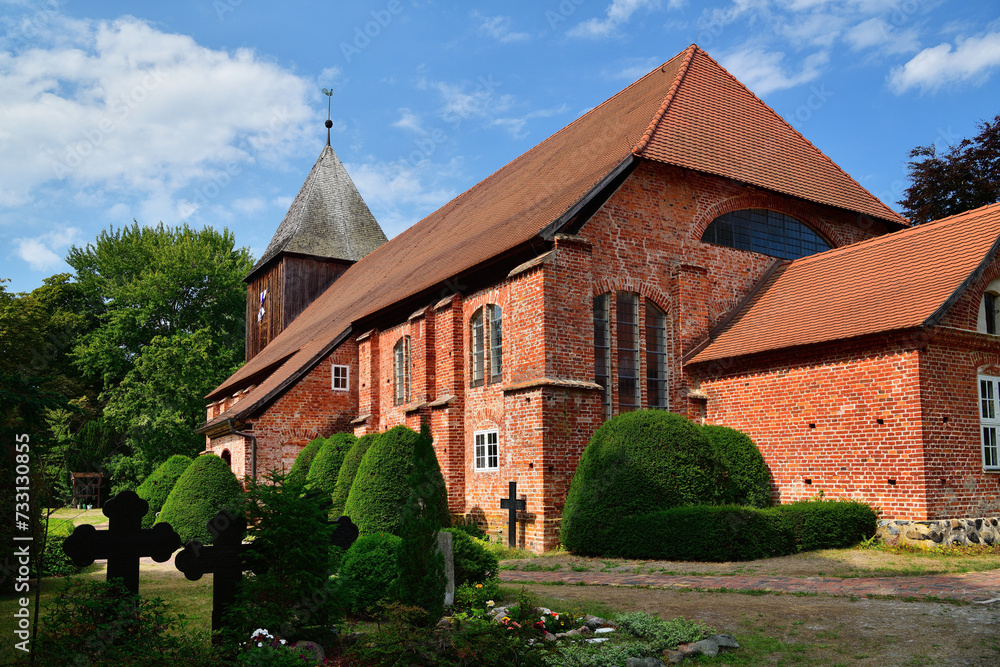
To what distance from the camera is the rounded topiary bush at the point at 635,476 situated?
13.4 m

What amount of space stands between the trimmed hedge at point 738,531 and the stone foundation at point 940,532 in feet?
1.26

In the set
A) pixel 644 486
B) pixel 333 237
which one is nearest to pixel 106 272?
pixel 333 237

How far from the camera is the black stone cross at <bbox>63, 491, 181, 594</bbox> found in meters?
6.35

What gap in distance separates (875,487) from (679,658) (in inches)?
350

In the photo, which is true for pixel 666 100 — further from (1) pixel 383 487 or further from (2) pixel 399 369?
(1) pixel 383 487

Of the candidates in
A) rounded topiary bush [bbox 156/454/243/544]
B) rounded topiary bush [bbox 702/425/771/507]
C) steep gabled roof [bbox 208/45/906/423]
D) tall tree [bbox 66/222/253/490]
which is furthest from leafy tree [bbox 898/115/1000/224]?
tall tree [bbox 66/222/253/490]

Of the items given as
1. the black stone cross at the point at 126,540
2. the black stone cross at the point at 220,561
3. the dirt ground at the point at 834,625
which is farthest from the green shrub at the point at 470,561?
the black stone cross at the point at 126,540

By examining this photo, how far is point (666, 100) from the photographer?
1914 cm

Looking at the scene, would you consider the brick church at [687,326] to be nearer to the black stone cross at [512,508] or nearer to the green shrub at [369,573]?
the black stone cross at [512,508]

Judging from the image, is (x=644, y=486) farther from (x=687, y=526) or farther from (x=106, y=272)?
(x=106, y=272)

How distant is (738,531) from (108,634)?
9484mm

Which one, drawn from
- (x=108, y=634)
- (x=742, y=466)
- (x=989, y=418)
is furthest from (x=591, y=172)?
(x=108, y=634)

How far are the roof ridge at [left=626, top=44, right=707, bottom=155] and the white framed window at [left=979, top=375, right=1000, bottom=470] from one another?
26.2 feet

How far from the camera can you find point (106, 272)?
154 ft
